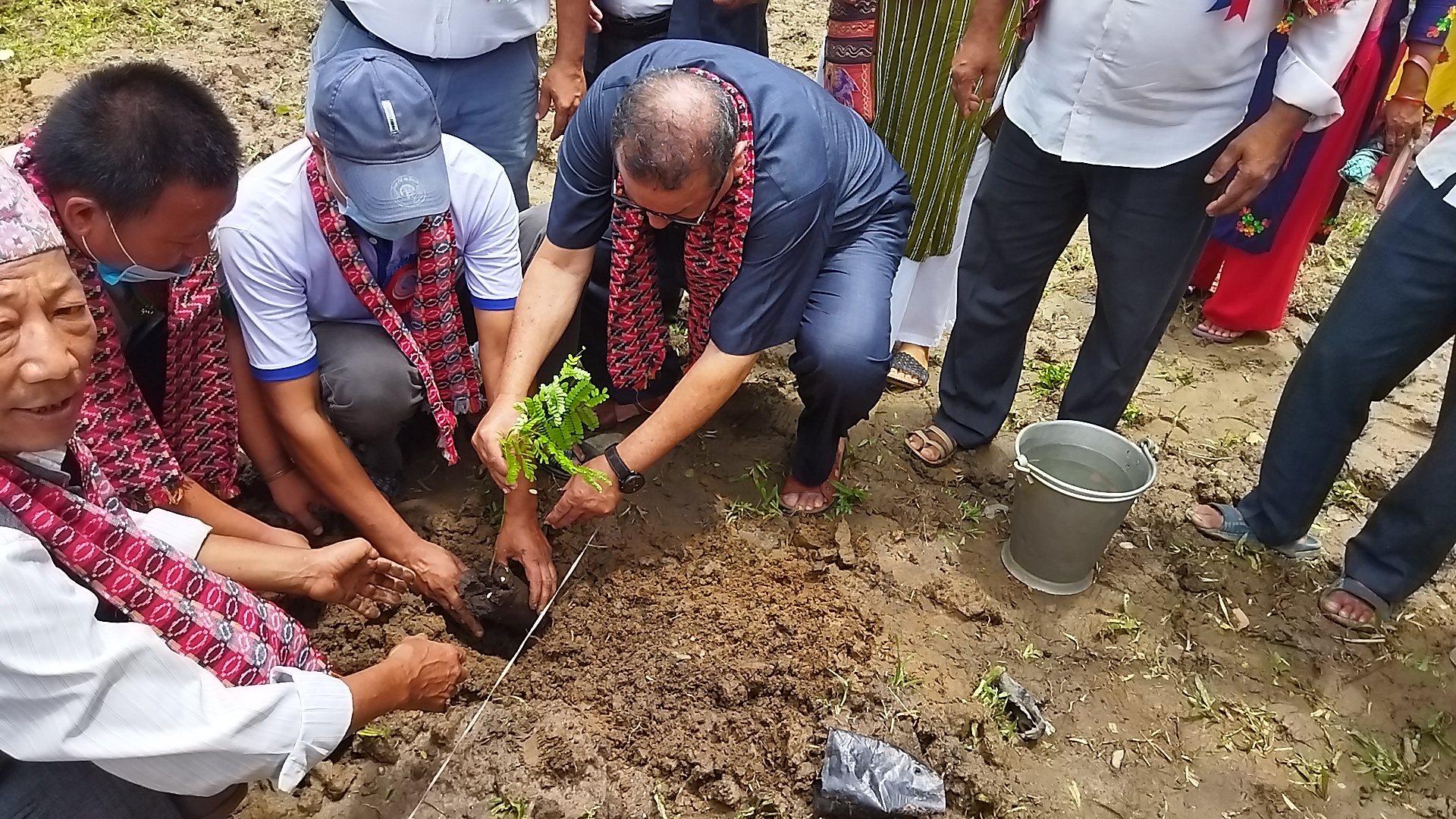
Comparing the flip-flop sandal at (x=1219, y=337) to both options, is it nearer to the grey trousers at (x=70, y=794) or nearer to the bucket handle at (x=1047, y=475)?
the bucket handle at (x=1047, y=475)

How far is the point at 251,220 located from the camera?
2.35 m

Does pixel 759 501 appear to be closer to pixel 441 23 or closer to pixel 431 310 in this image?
pixel 431 310

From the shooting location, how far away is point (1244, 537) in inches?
117

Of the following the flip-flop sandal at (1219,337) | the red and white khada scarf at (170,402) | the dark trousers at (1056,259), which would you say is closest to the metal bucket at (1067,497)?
the dark trousers at (1056,259)

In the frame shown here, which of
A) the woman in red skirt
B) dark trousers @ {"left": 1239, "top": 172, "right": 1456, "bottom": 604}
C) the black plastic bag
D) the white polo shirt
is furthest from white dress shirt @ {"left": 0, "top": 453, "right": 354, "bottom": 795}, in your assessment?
the woman in red skirt

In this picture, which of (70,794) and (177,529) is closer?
(70,794)

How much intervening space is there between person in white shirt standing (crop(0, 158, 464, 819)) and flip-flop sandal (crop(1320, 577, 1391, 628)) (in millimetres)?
2473

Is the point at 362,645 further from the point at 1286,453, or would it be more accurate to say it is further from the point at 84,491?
the point at 1286,453

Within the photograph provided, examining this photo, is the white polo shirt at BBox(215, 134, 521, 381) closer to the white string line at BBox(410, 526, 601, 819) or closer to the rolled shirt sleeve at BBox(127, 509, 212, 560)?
the rolled shirt sleeve at BBox(127, 509, 212, 560)

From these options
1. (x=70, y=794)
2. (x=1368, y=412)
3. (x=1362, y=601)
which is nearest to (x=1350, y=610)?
(x=1362, y=601)

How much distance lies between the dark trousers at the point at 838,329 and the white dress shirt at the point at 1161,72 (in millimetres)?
546

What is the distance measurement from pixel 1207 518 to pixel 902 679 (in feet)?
4.06

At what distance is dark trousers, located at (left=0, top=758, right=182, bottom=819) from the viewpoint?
1.57 meters

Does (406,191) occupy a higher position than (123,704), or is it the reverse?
(406,191)
